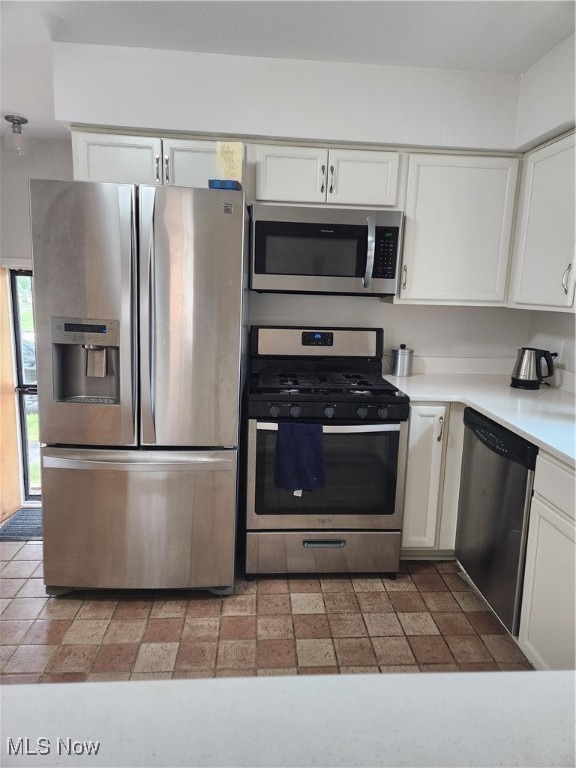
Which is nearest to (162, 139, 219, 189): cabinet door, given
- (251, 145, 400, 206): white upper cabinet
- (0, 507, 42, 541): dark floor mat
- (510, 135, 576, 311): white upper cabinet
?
(251, 145, 400, 206): white upper cabinet

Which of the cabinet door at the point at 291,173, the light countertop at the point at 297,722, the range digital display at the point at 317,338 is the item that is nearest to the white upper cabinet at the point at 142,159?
the cabinet door at the point at 291,173

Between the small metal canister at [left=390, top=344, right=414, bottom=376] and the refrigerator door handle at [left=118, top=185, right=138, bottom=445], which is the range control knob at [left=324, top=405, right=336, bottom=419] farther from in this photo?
the refrigerator door handle at [left=118, top=185, right=138, bottom=445]

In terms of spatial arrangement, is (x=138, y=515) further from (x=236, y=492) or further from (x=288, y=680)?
(x=288, y=680)

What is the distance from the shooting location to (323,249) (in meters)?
2.49

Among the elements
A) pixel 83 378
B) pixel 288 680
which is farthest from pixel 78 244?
pixel 288 680

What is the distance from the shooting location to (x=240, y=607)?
7.38ft

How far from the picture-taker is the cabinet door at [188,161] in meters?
2.38

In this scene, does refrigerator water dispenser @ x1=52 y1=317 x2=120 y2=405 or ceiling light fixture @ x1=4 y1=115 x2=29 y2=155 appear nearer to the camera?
refrigerator water dispenser @ x1=52 y1=317 x2=120 y2=405

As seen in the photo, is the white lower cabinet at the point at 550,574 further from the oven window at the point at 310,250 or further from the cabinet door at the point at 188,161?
the cabinet door at the point at 188,161

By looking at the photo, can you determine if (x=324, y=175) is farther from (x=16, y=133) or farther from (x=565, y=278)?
(x=16, y=133)

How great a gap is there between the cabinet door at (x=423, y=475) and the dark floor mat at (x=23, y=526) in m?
2.09

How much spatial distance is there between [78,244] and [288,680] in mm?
1878

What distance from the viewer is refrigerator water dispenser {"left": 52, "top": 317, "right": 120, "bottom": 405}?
2061mm

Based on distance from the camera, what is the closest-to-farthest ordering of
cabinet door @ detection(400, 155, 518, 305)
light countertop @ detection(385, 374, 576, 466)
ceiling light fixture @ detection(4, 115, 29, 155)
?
light countertop @ detection(385, 374, 576, 466), cabinet door @ detection(400, 155, 518, 305), ceiling light fixture @ detection(4, 115, 29, 155)
